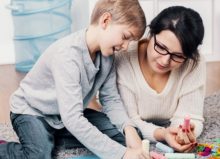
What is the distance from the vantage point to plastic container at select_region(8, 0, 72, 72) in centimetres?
216

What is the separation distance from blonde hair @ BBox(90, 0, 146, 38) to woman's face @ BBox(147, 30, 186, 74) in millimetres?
76

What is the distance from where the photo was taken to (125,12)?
→ 1.13 metres

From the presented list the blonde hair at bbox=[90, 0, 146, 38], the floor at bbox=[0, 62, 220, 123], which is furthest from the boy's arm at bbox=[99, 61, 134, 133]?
the floor at bbox=[0, 62, 220, 123]

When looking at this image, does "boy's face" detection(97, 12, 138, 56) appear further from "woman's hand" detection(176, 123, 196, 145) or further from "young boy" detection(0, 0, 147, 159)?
"woman's hand" detection(176, 123, 196, 145)

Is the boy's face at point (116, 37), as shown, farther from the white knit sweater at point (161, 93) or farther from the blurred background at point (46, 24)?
the blurred background at point (46, 24)

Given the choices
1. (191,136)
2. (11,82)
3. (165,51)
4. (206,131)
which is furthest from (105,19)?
(11,82)

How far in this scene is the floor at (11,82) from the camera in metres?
1.71

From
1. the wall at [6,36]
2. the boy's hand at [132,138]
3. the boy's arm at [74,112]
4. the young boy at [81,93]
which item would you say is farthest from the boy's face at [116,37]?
the wall at [6,36]

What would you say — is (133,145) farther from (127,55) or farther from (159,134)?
(127,55)

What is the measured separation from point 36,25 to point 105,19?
1.08 metres

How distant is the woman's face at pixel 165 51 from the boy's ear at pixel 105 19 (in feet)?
0.49

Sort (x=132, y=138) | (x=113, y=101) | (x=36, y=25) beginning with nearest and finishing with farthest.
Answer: (x=132, y=138)
(x=113, y=101)
(x=36, y=25)

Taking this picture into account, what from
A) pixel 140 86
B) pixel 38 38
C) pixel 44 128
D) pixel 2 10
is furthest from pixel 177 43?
pixel 2 10

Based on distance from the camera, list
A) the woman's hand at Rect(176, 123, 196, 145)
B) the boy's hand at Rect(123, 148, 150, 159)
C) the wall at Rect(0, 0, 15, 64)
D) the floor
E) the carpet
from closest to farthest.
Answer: the boy's hand at Rect(123, 148, 150, 159) → the woman's hand at Rect(176, 123, 196, 145) → the carpet → the floor → the wall at Rect(0, 0, 15, 64)
